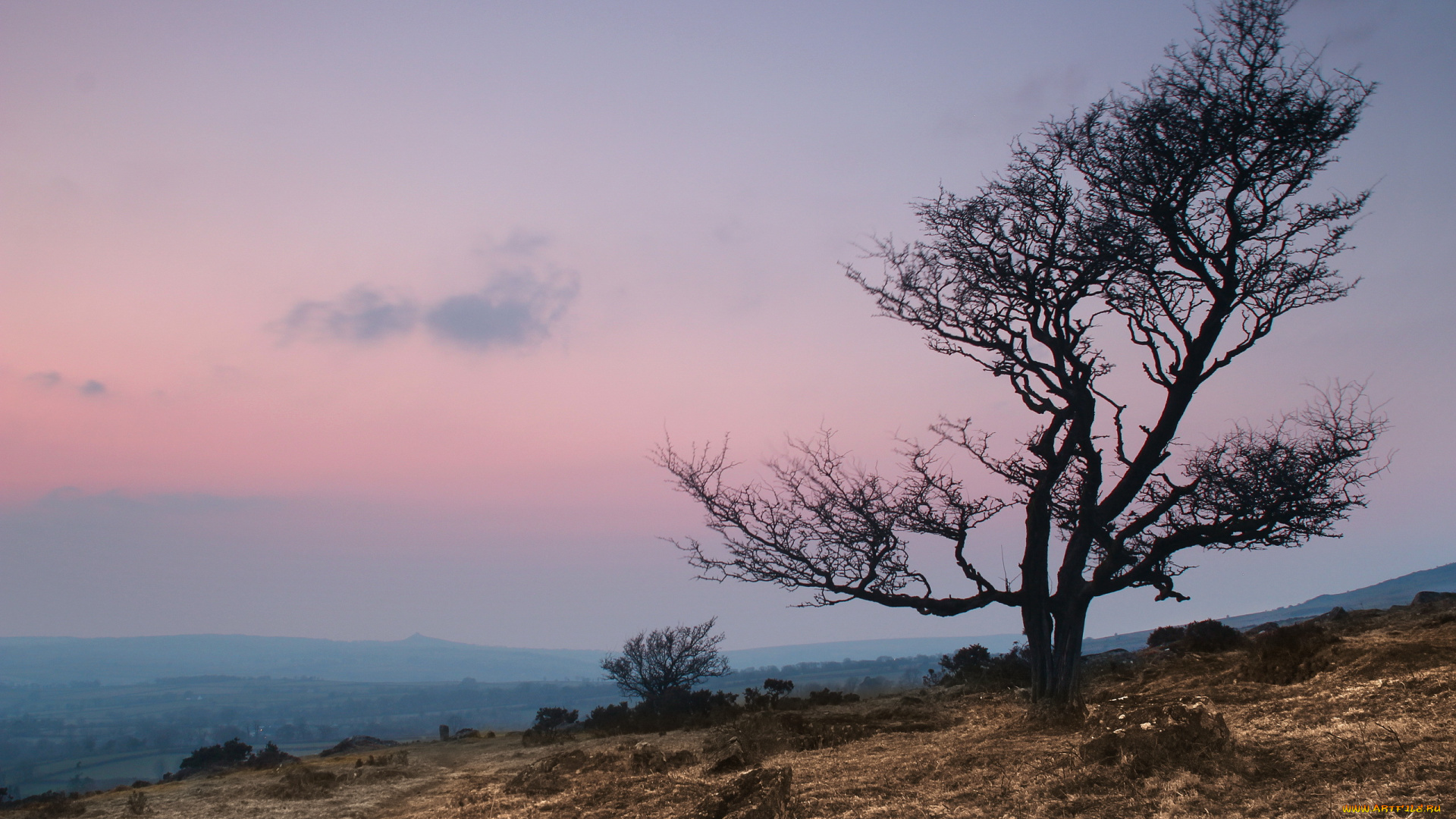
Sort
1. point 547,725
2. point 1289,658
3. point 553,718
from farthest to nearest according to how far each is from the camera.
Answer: point 553,718 < point 547,725 < point 1289,658

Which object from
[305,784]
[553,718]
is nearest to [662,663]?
[553,718]

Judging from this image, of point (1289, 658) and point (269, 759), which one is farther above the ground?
point (1289, 658)

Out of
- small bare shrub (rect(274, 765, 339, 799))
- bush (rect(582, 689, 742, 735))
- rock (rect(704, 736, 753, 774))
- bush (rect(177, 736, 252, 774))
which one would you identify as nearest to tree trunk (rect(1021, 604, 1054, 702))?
rock (rect(704, 736, 753, 774))

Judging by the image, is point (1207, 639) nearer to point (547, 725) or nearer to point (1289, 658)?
point (1289, 658)

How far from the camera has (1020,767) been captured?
392 inches

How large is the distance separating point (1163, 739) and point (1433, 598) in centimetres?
2658

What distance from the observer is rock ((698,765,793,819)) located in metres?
9.07

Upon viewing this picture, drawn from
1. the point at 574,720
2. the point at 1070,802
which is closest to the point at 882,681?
the point at 574,720

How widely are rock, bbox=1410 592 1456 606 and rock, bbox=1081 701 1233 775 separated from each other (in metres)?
22.7

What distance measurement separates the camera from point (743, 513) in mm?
18031

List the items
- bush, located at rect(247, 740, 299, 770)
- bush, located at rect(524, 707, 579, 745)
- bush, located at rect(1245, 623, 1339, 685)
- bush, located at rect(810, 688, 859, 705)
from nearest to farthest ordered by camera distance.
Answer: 1. bush, located at rect(1245, 623, 1339, 685)
2. bush, located at rect(810, 688, 859, 705)
3. bush, located at rect(524, 707, 579, 745)
4. bush, located at rect(247, 740, 299, 770)

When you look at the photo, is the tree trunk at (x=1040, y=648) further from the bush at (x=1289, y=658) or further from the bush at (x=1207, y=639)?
the bush at (x=1207, y=639)

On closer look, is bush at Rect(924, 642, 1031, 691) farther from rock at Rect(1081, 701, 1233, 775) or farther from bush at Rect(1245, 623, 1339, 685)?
rock at Rect(1081, 701, 1233, 775)

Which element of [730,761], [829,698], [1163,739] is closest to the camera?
[1163,739]
